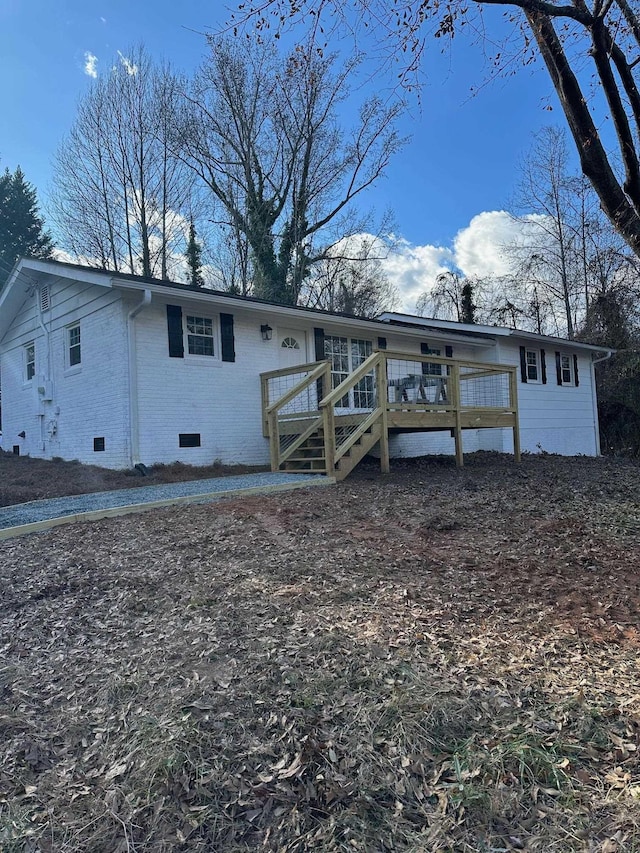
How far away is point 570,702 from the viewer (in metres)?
2.03

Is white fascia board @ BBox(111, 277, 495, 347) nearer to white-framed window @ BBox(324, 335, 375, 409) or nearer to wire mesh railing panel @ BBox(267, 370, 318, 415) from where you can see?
white-framed window @ BBox(324, 335, 375, 409)

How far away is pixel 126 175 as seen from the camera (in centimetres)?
1941

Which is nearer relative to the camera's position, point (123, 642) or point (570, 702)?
point (570, 702)

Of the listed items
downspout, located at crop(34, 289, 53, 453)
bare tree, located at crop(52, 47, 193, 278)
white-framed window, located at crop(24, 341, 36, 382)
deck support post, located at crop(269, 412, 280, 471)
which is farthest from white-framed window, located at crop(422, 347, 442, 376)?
bare tree, located at crop(52, 47, 193, 278)

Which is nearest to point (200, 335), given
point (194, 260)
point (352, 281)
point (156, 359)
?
point (156, 359)

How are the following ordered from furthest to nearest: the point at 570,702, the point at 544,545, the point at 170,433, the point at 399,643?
the point at 170,433, the point at 544,545, the point at 399,643, the point at 570,702

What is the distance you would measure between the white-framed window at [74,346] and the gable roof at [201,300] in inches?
42.7

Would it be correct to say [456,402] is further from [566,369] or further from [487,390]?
[566,369]

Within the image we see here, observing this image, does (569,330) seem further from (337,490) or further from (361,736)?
(361,736)

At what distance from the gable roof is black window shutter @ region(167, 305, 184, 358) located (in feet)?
1.37

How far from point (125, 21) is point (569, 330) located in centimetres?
1979

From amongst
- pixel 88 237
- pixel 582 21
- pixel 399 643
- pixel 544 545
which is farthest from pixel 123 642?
pixel 88 237

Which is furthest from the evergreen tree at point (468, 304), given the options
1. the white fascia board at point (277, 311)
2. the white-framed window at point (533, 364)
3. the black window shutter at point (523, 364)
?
the white fascia board at point (277, 311)

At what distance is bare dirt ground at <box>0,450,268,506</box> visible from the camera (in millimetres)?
7438
